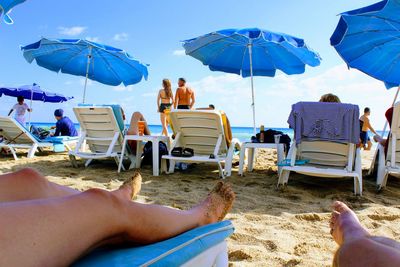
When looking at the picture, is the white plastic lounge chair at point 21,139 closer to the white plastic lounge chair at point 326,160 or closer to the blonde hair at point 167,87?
the blonde hair at point 167,87

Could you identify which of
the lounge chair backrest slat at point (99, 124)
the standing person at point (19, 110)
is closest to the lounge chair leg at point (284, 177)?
the lounge chair backrest slat at point (99, 124)

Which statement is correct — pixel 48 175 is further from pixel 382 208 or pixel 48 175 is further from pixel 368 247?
pixel 368 247

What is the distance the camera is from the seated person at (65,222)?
2.84 feet

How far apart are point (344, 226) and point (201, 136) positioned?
12.5ft

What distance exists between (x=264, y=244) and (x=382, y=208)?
1605mm

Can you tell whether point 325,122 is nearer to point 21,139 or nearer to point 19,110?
point 21,139

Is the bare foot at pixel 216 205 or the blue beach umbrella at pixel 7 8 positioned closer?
the bare foot at pixel 216 205

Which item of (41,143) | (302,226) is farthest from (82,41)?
(302,226)

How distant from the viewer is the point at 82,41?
7.14 metres

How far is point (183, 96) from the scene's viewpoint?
8039mm

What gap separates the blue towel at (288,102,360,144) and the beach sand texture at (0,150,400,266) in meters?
0.61

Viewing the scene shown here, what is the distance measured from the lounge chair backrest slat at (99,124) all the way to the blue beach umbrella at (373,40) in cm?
361

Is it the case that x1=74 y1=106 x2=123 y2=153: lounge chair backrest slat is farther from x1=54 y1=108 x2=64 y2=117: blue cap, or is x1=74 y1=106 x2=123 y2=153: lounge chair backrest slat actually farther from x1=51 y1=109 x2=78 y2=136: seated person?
x1=54 y1=108 x2=64 y2=117: blue cap

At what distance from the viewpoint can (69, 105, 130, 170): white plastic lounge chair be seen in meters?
5.27
